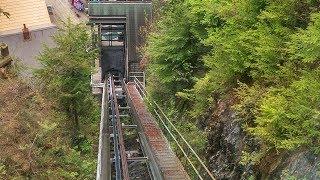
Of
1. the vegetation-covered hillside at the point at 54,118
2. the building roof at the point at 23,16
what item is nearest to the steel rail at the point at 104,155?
the vegetation-covered hillside at the point at 54,118

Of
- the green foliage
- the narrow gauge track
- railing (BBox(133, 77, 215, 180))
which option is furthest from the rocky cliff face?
the green foliage

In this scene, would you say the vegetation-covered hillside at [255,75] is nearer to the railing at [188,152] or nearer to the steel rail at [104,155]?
the railing at [188,152]

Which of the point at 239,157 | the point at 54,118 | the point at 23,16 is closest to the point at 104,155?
the point at 54,118

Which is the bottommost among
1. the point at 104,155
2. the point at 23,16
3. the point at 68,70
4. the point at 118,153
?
the point at 118,153

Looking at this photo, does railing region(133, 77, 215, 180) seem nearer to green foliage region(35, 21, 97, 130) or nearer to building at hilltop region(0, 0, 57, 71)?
green foliage region(35, 21, 97, 130)

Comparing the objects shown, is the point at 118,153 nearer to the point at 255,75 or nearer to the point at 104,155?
the point at 104,155

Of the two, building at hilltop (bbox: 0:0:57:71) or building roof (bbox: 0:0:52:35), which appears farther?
building roof (bbox: 0:0:52:35)
